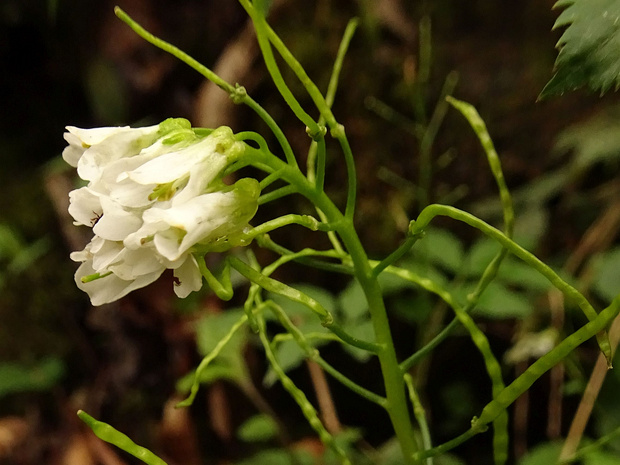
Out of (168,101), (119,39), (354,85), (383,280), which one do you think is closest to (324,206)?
(383,280)

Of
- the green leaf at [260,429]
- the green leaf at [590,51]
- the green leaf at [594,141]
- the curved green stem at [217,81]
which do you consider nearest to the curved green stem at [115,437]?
the curved green stem at [217,81]

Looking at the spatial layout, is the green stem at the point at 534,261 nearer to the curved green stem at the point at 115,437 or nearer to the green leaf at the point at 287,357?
the curved green stem at the point at 115,437

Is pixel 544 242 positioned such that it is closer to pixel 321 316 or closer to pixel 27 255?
pixel 321 316

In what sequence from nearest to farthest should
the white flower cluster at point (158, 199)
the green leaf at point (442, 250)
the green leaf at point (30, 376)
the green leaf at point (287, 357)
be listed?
the white flower cluster at point (158, 199)
the green leaf at point (287, 357)
the green leaf at point (442, 250)
the green leaf at point (30, 376)

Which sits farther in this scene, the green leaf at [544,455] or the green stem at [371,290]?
the green leaf at [544,455]

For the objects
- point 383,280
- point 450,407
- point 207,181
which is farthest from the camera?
point 450,407

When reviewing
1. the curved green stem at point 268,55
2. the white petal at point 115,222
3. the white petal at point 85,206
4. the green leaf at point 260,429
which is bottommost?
the green leaf at point 260,429
